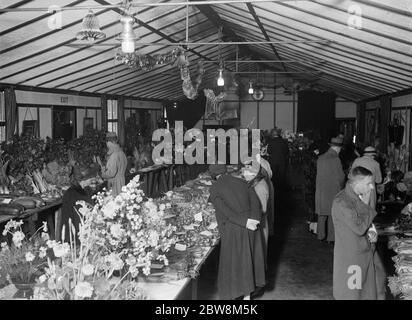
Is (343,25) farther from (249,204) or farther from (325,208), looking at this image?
(249,204)

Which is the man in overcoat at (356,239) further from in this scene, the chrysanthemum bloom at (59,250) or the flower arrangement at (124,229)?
the chrysanthemum bloom at (59,250)

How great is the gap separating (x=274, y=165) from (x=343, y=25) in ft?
16.6

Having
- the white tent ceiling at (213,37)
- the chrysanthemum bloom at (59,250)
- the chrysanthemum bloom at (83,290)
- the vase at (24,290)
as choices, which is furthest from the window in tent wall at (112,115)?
the chrysanthemum bloom at (83,290)

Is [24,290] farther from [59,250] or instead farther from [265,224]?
[265,224]

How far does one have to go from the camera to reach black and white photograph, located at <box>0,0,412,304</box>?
350 cm

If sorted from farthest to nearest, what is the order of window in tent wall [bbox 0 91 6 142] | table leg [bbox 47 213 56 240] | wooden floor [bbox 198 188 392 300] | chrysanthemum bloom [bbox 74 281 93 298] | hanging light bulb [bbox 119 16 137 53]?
window in tent wall [bbox 0 91 6 142] → table leg [bbox 47 213 56 240] → wooden floor [bbox 198 188 392 300] → hanging light bulb [bbox 119 16 137 53] → chrysanthemum bloom [bbox 74 281 93 298]

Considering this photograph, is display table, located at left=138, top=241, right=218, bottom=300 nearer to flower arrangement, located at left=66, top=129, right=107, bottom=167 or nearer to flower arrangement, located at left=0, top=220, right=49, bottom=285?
flower arrangement, located at left=0, top=220, right=49, bottom=285

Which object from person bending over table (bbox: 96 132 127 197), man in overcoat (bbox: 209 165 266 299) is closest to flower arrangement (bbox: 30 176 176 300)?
man in overcoat (bbox: 209 165 266 299)

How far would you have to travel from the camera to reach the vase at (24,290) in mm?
3335

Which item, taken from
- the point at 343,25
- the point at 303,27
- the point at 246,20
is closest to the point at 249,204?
the point at 343,25

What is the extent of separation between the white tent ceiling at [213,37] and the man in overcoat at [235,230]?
1.88m

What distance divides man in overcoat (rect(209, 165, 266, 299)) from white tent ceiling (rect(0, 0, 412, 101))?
1.88 meters

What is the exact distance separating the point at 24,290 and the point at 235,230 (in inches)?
91.9

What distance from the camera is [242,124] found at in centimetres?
2166
